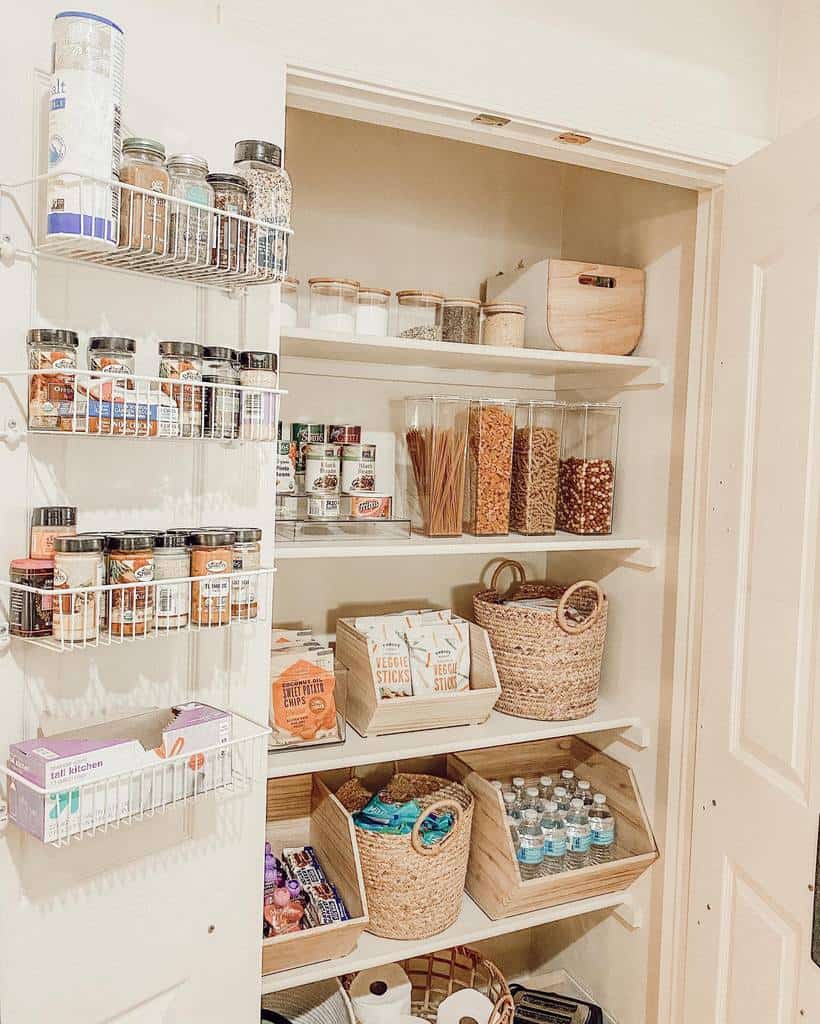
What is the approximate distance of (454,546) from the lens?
178 cm

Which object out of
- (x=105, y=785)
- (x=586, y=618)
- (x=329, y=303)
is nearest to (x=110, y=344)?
(x=105, y=785)

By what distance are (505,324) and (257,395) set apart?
87 cm

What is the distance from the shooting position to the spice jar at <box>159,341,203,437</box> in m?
1.15

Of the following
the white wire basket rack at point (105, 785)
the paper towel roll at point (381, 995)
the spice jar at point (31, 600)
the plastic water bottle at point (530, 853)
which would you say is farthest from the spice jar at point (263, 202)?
the paper towel roll at point (381, 995)

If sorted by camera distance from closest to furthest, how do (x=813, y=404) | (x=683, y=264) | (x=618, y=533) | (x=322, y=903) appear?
(x=813, y=404)
(x=322, y=903)
(x=683, y=264)
(x=618, y=533)

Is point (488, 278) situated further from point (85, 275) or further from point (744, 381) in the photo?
point (85, 275)

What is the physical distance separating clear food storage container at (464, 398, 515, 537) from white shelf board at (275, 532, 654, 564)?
0.14 feet

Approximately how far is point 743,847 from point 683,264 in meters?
1.18

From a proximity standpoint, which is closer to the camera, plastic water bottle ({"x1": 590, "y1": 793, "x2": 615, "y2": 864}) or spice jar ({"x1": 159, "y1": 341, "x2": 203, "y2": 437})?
spice jar ({"x1": 159, "y1": 341, "x2": 203, "y2": 437})

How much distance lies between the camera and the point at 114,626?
1.10m

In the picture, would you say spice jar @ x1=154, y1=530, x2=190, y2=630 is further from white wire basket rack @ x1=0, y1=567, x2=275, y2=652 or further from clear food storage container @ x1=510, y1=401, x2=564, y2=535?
clear food storage container @ x1=510, y1=401, x2=564, y2=535

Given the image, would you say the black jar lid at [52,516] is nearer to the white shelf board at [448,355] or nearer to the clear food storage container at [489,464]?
the white shelf board at [448,355]

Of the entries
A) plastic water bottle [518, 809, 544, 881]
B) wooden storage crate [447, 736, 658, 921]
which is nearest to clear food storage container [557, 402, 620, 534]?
wooden storage crate [447, 736, 658, 921]

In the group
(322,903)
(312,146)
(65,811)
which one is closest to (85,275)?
(65,811)
